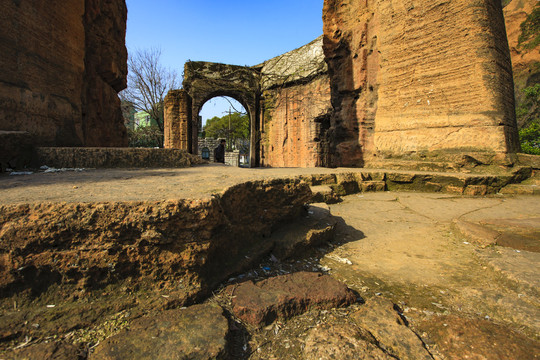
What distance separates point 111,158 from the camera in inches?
116

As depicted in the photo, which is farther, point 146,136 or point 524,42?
point 146,136

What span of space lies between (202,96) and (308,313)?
11870 mm

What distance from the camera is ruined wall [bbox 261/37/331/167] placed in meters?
10.5

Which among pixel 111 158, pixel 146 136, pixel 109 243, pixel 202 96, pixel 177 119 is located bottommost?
pixel 109 243

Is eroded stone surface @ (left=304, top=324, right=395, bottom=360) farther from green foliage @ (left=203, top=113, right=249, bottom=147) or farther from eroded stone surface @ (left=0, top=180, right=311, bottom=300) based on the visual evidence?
green foliage @ (left=203, top=113, right=249, bottom=147)

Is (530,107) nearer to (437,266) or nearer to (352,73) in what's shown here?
(352,73)

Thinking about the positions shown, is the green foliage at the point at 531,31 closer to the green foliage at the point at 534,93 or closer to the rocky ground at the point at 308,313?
the green foliage at the point at 534,93

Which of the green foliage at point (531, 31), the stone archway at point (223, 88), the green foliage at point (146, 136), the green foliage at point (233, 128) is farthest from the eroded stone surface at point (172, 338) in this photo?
the green foliage at point (233, 128)

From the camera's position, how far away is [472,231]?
6.75ft

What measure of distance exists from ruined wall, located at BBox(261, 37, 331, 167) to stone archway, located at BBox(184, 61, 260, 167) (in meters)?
0.43

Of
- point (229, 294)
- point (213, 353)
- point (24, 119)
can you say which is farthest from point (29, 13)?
point (213, 353)

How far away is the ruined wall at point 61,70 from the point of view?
9.57 feet

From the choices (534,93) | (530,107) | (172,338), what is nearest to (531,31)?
(530,107)

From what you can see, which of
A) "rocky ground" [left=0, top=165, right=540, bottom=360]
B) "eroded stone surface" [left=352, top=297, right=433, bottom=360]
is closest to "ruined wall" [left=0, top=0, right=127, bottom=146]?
"rocky ground" [left=0, top=165, right=540, bottom=360]
